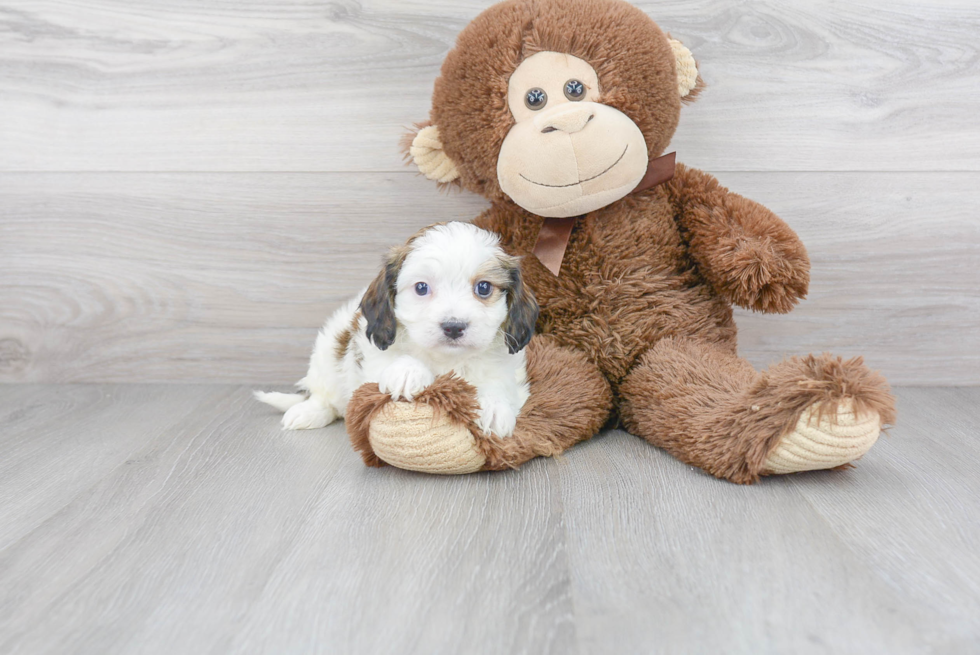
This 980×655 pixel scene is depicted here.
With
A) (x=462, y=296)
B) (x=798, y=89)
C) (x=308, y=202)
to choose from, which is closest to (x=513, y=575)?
(x=462, y=296)

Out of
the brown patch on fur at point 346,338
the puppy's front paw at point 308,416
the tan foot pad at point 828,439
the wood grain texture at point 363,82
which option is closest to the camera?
the tan foot pad at point 828,439

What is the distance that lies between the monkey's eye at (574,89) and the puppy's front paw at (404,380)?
0.61 m

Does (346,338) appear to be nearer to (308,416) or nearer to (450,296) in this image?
(308,416)

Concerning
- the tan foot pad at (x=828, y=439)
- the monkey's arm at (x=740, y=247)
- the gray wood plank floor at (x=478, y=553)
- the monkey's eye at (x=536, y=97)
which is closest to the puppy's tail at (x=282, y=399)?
the gray wood plank floor at (x=478, y=553)

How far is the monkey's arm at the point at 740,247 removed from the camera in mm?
1506

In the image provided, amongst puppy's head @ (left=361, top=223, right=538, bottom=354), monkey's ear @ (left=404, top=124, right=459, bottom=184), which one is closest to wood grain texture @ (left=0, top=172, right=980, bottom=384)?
monkey's ear @ (left=404, top=124, right=459, bottom=184)

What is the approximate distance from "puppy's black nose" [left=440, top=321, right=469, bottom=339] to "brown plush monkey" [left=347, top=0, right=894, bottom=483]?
0.29ft

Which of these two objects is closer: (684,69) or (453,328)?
(453,328)

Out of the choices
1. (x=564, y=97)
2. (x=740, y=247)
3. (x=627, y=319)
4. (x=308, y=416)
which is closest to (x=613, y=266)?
(x=627, y=319)

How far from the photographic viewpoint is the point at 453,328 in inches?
50.7

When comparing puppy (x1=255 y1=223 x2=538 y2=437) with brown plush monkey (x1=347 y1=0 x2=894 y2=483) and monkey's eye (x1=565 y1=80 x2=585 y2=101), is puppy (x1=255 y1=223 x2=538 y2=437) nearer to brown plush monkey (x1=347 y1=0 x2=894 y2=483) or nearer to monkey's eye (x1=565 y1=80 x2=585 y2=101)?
brown plush monkey (x1=347 y1=0 x2=894 y2=483)

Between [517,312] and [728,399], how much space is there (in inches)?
16.5

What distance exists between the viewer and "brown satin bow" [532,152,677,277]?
1.59m

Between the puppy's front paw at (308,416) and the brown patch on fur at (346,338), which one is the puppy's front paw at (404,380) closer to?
the brown patch on fur at (346,338)
